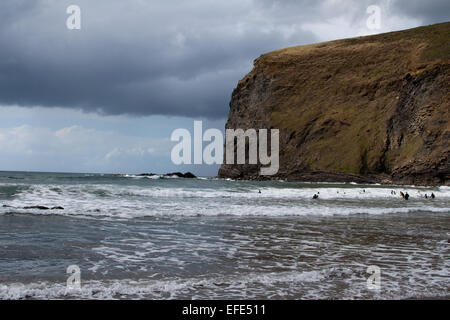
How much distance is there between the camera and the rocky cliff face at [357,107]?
2192 inches

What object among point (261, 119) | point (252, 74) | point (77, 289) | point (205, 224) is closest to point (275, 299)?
point (77, 289)

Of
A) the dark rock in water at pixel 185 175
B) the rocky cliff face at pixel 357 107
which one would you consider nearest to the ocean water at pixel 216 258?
the rocky cliff face at pixel 357 107

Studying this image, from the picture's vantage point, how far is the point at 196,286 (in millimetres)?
5281

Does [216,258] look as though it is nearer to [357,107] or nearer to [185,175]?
[357,107]

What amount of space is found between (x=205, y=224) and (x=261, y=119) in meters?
64.9

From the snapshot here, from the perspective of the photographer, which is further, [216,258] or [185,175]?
[185,175]

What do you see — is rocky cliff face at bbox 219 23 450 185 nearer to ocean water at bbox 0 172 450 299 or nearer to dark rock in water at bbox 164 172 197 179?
dark rock in water at bbox 164 172 197 179

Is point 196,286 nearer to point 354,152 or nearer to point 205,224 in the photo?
point 205,224

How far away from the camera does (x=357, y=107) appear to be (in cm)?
6631

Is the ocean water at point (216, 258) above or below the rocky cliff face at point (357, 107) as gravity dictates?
below

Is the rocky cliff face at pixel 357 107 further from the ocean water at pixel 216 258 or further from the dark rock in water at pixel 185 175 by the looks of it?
the ocean water at pixel 216 258

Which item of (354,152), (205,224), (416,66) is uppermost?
(416,66)

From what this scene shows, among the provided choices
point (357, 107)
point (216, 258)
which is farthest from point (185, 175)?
point (216, 258)

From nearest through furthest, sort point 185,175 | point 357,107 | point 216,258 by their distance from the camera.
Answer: point 216,258, point 357,107, point 185,175
